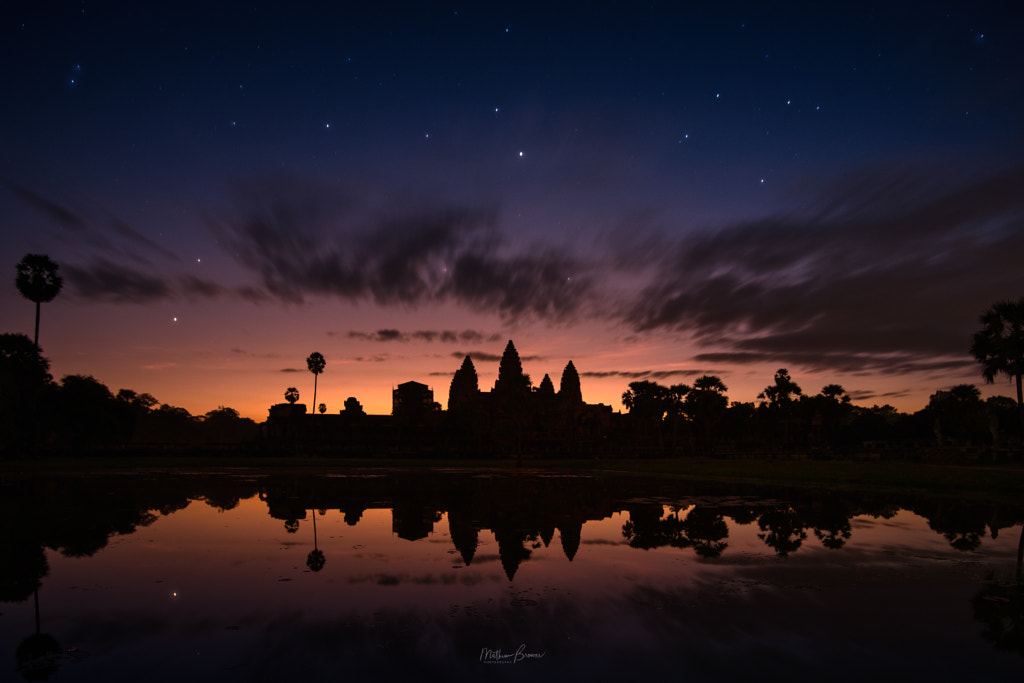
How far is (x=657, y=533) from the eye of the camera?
15883 millimetres

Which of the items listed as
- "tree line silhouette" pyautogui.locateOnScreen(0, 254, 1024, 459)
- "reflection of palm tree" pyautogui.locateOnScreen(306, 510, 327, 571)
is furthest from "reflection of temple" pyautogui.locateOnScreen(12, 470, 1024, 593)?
"tree line silhouette" pyautogui.locateOnScreen(0, 254, 1024, 459)

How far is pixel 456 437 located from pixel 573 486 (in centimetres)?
5579

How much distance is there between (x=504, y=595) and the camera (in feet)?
30.8

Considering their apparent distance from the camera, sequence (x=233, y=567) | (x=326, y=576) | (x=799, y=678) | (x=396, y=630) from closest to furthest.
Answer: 1. (x=799, y=678)
2. (x=396, y=630)
3. (x=326, y=576)
4. (x=233, y=567)

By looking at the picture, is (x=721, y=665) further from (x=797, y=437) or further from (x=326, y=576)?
(x=797, y=437)

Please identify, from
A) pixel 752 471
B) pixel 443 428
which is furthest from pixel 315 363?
pixel 752 471

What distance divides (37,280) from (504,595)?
70.1 metres

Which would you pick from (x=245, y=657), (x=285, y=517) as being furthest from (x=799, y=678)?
(x=285, y=517)

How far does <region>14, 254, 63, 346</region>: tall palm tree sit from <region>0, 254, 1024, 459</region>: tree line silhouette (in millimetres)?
103

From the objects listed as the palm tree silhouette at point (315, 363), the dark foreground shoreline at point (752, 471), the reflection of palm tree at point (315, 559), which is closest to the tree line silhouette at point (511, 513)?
the reflection of palm tree at point (315, 559)

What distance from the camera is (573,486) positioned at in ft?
102

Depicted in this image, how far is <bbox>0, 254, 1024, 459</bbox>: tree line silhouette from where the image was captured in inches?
2021

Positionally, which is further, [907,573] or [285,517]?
[285,517]

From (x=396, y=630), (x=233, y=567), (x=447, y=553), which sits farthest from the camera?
(x=447, y=553)
